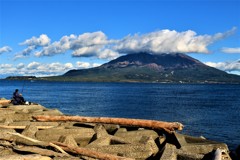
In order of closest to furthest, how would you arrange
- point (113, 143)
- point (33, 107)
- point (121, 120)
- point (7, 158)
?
point (7, 158) < point (113, 143) < point (121, 120) < point (33, 107)

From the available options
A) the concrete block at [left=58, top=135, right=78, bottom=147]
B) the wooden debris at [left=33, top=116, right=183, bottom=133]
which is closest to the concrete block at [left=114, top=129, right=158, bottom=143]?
the wooden debris at [left=33, top=116, right=183, bottom=133]

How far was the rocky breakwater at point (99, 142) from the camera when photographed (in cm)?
1091

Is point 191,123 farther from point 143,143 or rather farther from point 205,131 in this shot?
point 143,143

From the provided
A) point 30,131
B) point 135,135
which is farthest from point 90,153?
point 30,131

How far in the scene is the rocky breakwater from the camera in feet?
35.8

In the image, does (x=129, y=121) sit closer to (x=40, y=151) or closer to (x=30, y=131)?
(x=30, y=131)

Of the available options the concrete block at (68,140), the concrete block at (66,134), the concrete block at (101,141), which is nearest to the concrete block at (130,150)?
the concrete block at (101,141)

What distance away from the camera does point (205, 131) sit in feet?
114

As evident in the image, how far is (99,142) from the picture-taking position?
12391 mm

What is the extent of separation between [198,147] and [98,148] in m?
3.39

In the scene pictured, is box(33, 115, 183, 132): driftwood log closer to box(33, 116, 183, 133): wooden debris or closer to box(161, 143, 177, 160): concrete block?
box(33, 116, 183, 133): wooden debris

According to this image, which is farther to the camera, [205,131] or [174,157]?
[205,131]

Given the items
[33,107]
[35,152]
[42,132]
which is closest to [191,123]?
[33,107]

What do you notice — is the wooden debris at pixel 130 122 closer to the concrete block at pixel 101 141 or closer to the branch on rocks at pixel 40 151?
Answer: the concrete block at pixel 101 141
